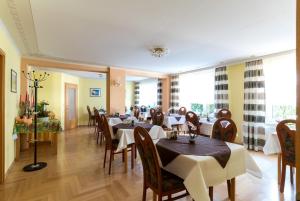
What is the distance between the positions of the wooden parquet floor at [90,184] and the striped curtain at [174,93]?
376 centimetres

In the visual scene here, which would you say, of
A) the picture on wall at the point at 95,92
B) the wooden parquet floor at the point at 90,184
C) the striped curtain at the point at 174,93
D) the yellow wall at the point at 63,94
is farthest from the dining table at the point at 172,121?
the picture on wall at the point at 95,92

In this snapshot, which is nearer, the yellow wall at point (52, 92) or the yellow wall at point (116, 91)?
the yellow wall at point (116, 91)

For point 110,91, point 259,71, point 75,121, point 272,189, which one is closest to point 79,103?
point 75,121

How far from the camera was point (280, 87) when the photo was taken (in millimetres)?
4188

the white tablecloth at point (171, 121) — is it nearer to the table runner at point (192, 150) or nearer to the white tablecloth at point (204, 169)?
the table runner at point (192, 150)

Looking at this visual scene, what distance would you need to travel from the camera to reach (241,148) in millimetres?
1902

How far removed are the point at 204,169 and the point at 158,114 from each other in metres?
2.94

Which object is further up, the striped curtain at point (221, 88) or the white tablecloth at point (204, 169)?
the striped curtain at point (221, 88)

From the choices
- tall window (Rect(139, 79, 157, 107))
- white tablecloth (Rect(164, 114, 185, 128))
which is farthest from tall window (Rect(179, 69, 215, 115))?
tall window (Rect(139, 79, 157, 107))

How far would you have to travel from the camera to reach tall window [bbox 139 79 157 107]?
876 centimetres

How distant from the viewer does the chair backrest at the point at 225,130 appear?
7.68 feet

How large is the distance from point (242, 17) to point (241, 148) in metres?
1.76

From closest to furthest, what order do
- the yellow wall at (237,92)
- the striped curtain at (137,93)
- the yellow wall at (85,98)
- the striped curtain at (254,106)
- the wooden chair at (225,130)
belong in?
the wooden chair at (225,130) → the striped curtain at (254,106) → the yellow wall at (237,92) → the yellow wall at (85,98) → the striped curtain at (137,93)

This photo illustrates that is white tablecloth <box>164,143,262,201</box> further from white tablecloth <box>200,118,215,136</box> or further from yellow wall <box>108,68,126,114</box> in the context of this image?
yellow wall <box>108,68,126,114</box>
